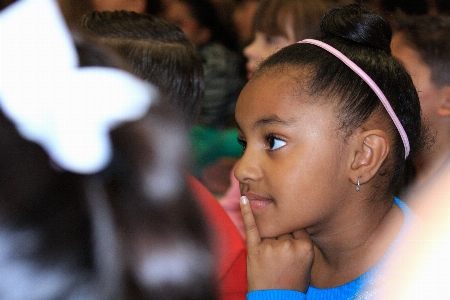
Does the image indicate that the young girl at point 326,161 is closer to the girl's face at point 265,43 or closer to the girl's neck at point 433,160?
the girl's neck at point 433,160

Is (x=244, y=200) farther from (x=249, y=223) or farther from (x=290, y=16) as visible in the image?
(x=290, y=16)

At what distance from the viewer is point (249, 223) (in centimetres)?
117

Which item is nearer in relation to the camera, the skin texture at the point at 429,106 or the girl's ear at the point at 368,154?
the girl's ear at the point at 368,154

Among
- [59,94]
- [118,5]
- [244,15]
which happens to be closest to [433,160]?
[118,5]

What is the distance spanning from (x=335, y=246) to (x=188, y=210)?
829 millimetres

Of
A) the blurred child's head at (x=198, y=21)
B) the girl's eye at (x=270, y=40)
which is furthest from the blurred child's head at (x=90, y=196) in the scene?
the blurred child's head at (x=198, y=21)

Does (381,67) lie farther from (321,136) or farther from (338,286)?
(338,286)

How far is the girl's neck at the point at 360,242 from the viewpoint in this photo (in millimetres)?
1153

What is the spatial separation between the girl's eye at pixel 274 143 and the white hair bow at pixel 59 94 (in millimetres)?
643

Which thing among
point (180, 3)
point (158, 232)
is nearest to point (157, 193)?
point (158, 232)

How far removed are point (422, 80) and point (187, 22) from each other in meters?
1.56

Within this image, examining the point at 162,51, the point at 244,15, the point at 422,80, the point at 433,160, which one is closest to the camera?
the point at 162,51

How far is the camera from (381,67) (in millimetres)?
1184

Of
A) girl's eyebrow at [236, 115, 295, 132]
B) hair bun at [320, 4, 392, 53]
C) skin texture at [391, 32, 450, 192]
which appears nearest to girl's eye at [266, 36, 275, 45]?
skin texture at [391, 32, 450, 192]
